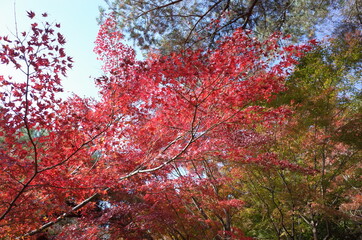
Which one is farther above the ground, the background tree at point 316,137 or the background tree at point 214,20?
the background tree at point 214,20

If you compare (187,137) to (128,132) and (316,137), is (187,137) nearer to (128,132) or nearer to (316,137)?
(128,132)

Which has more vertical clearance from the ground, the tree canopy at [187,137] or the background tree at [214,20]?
the background tree at [214,20]

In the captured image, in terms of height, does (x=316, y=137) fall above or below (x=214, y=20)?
below

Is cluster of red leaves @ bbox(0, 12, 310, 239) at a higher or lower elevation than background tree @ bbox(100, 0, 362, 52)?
lower

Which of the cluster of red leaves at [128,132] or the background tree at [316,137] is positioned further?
the background tree at [316,137]

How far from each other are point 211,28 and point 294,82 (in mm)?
3717

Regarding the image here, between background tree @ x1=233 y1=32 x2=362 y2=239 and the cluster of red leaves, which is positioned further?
background tree @ x1=233 y1=32 x2=362 y2=239

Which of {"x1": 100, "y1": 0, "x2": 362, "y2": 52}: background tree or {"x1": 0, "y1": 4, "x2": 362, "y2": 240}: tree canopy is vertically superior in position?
{"x1": 100, "y1": 0, "x2": 362, "y2": 52}: background tree

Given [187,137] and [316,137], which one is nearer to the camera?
[187,137]

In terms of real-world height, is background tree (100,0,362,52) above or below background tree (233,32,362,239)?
above

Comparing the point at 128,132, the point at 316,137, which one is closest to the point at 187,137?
the point at 128,132

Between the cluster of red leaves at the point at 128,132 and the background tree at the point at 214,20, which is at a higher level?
the background tree at the point at 214,20

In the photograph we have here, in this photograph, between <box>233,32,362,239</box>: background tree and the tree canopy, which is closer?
the tree canopy

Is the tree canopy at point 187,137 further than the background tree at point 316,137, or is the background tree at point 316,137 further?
the background tree at point 316,137
